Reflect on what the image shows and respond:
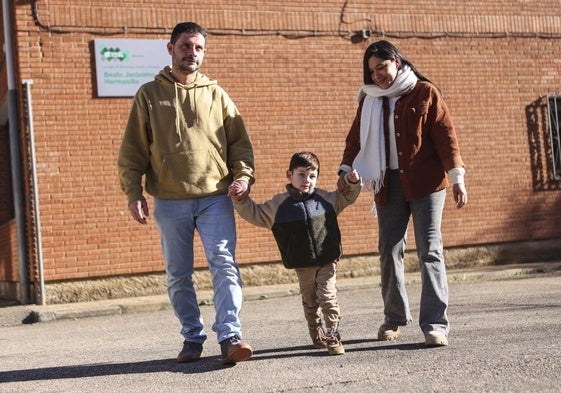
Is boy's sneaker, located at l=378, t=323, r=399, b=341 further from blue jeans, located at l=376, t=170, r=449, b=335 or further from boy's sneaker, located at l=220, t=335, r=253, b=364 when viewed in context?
boy's sneaker, located at l=220, t=335, r=253, b=364

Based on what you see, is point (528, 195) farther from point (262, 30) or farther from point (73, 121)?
point (73, 121)

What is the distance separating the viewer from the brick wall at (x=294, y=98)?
11.8m

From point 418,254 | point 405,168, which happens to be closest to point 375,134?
point 405,168

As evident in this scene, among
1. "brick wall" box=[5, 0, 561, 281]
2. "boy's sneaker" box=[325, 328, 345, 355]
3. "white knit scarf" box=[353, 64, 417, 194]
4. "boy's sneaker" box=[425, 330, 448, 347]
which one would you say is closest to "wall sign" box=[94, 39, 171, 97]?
"brick wall" box=[5, 0, 561, 281]

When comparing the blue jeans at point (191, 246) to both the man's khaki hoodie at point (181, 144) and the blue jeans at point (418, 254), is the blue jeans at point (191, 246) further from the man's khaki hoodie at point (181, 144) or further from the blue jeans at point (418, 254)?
the blue jeans at point (418, 254)

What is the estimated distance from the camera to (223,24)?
12.6m

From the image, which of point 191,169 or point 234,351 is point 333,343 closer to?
point 234,351

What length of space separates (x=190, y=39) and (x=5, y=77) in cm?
782

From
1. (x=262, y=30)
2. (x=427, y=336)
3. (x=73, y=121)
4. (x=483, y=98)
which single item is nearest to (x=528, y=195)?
(x=483, y=98)

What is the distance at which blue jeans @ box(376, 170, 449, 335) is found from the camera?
5744 mm

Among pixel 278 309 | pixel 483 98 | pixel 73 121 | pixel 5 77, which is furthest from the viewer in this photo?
pixel 483 98

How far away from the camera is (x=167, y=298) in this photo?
36.7 ft

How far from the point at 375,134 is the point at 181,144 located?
1.28m

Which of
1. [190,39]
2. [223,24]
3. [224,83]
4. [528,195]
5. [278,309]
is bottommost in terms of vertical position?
[278,309]
